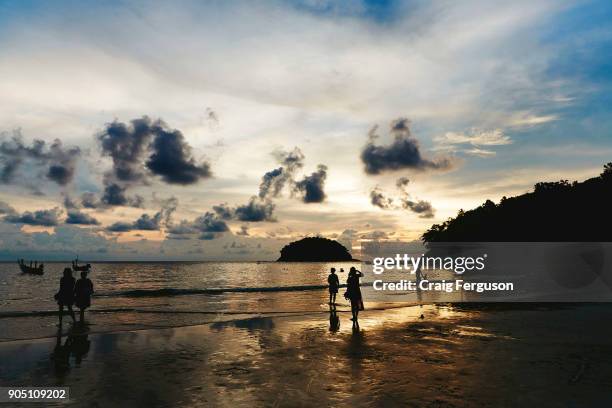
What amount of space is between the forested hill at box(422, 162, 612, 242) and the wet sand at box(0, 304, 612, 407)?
44498mm

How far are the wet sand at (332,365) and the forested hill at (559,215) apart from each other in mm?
44498

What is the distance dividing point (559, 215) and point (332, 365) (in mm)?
63719

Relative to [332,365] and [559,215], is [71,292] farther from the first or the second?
[559,215]

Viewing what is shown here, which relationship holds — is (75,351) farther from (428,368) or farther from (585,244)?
(585,244)

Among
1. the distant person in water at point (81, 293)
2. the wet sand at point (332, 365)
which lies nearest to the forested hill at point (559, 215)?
the wet sand at point (332, 365)

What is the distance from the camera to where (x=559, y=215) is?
208 feet

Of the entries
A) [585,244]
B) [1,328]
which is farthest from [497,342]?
[585,244]

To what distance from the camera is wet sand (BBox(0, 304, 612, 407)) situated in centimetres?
946

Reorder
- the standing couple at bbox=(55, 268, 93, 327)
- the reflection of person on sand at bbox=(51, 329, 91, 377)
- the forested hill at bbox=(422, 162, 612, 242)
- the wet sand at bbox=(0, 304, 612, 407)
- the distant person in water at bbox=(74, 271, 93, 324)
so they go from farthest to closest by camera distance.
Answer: the forested hill at bbox=(422, 162, 612, 242), the distant person in water at bbox=(74, 271, 93, 324), the standing couple at bbox=(55, 268, 93, 327), the reflection of person on sand at bbox=(51, 329, 91, 377), the wet sand at bbox=(0, 304, 612, 407)

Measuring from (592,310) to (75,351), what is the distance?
91.9 ft

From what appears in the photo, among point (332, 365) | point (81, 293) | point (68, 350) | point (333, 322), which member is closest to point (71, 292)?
point (81, 293)

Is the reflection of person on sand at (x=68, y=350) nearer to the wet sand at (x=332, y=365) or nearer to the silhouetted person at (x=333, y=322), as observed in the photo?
the wet sand at (x=332, y=365)

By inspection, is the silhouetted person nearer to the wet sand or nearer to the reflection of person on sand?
the wet sand

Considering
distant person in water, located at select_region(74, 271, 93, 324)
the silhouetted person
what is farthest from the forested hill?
distant person in water, located at select_region(74, 271, 93, 324)
